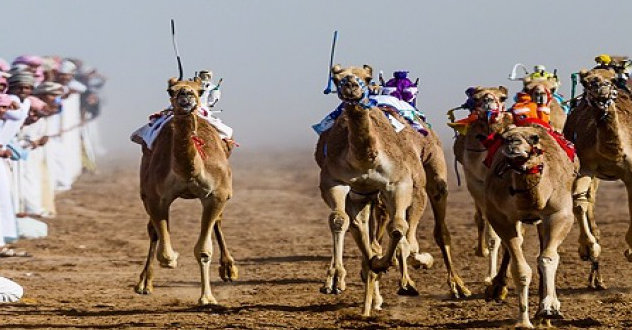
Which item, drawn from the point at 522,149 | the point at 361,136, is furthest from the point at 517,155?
the point at 361,136

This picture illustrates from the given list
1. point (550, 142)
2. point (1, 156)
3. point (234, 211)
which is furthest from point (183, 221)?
point (550, 142)

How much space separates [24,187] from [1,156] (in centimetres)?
771

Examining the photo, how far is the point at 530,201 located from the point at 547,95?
3.06m

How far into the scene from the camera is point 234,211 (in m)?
28.6

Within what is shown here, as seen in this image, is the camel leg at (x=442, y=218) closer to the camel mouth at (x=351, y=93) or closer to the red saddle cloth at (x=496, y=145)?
the red saddle cloth at (x=496, y=145)

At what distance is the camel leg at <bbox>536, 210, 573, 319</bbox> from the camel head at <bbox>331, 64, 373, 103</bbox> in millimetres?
1731

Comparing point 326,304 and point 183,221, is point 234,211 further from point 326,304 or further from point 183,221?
point 326,304

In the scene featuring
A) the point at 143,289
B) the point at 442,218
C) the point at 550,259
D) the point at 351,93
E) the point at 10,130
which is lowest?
the point at 143,289

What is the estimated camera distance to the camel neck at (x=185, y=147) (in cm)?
1240

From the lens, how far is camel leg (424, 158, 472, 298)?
1365cm

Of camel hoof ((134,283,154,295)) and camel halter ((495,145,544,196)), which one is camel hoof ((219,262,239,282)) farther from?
camel halter ((495,145,544,196))

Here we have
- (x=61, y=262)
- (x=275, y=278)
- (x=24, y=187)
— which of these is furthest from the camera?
(x=24, y=187)

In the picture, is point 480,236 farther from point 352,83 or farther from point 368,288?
point 352,83

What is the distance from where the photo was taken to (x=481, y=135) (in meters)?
12.5
